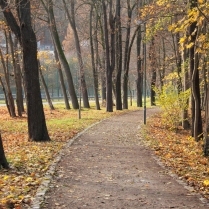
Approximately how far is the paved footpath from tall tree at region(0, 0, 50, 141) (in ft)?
5.19

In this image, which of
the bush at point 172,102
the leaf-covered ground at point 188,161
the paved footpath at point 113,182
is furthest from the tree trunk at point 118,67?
the paved footpath at point 113,182

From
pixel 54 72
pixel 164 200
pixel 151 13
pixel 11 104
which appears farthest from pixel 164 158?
pixel 54 72

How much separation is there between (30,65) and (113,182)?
20.3ft

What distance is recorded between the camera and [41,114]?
1243cm

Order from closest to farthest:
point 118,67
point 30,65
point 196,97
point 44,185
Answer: point 44,185
point 30,65
point 196,97
point 118,67

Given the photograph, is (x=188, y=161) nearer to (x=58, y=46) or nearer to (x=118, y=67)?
(x=118, y=67)

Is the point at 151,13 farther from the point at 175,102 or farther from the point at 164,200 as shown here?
the point at 164,200

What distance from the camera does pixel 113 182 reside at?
23.7 feet

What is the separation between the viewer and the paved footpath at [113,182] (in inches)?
228

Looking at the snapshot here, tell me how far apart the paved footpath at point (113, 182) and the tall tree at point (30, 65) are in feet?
5.19

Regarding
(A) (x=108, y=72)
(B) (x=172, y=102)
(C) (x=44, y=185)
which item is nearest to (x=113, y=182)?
(C) (x=44, y=185)

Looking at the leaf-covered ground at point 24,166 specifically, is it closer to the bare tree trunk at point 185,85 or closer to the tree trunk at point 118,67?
the bare tree trunk at point 185,85

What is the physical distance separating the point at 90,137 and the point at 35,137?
→ 235cm

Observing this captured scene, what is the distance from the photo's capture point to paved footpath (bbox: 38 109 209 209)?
5802 mm
